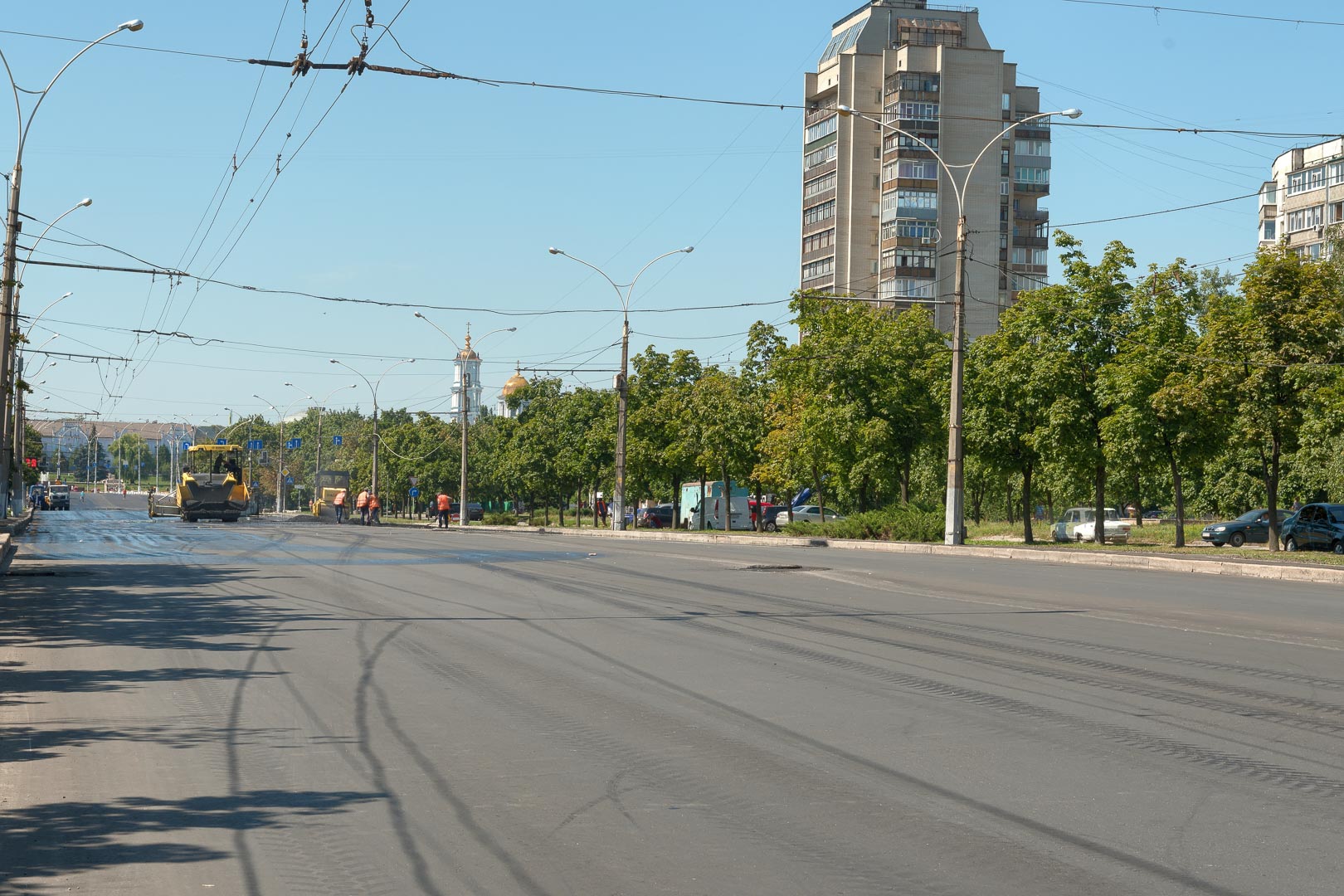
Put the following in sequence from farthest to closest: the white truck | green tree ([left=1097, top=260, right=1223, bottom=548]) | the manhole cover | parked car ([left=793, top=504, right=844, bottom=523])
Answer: parked car ([left=793, top=504, right=844, bottom=523]) < the white truck < green tree ([left=1097, top=260, right=1223, bottom=548]) < the manhole cover

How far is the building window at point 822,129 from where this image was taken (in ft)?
337

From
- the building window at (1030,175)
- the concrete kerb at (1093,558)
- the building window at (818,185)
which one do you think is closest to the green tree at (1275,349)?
the concrete kerb at (1093,558)

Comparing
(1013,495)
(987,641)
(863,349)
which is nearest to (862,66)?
(1013,495)

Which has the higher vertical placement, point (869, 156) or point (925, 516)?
point (869, 156)

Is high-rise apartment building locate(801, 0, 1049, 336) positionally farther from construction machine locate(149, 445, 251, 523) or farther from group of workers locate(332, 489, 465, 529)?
construction machine locate(149, 445, 251, 523)

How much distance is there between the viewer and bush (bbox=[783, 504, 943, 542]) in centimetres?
4209

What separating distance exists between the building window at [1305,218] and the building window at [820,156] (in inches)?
1426

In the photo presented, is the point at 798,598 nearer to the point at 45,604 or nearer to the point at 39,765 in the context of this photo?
the point at 45,604

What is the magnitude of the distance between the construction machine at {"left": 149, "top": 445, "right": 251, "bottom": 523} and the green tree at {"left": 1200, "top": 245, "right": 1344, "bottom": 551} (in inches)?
1762

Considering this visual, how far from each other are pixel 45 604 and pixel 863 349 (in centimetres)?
3653

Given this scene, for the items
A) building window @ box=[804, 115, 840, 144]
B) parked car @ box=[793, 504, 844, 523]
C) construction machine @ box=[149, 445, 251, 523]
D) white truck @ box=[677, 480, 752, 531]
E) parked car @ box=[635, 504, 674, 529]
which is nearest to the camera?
construction machine @ box=[149, 445, 251, 523]

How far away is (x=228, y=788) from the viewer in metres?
6.80

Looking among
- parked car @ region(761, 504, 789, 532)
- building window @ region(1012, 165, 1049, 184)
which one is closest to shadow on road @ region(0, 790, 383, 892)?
parked car @ region(761, 504, 789, 532)

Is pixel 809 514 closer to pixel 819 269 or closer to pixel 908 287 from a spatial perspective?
pixel 908 287
